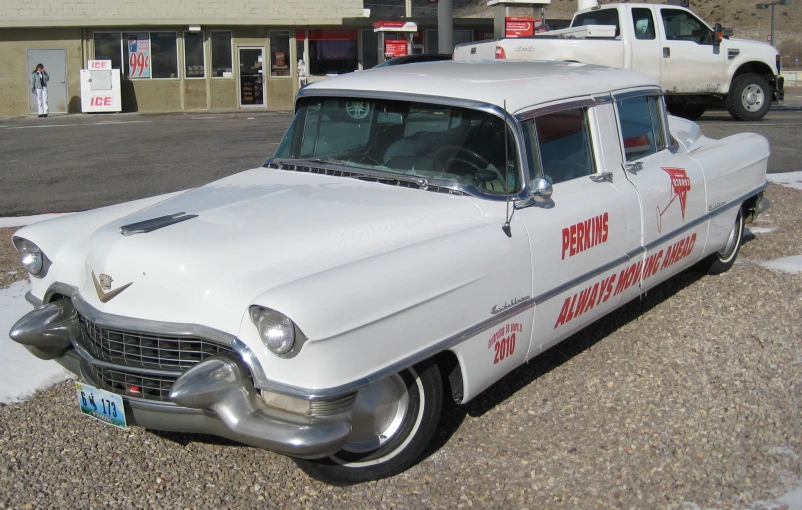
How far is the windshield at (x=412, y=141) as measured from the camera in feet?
14.1

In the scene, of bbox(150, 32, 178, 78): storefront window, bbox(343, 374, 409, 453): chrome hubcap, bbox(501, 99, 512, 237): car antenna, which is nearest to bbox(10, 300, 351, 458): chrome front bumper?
bbox(343, 374, 409, 453): chrome hubcap

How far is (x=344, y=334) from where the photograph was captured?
3.16 m

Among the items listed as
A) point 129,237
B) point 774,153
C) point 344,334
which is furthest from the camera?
point 774,153

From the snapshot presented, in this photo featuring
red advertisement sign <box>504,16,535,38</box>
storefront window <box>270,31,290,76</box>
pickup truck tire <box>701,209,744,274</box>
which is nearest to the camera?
pickup truck tire <box>701,209,744,274</box>

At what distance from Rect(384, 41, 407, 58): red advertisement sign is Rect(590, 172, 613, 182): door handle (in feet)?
58.2

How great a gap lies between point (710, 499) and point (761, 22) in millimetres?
63388

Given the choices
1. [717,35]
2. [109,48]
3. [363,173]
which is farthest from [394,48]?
[363,173]

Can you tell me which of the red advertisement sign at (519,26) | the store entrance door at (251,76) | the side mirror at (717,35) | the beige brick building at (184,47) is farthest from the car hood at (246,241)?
the store entrance door at (251,76)

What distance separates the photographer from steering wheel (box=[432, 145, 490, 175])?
4309 mm

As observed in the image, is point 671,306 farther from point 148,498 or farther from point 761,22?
point 761,22

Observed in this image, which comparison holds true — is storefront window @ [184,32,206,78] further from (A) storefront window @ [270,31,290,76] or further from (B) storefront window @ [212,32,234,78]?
(A) storefront window @ [270,31,290,76]

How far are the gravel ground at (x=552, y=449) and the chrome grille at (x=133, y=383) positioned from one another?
44cm

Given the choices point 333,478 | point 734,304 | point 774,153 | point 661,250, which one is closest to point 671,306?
point 734,304

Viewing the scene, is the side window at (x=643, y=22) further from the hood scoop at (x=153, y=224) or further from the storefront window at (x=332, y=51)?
the storefront window at (x=332, y=51)
